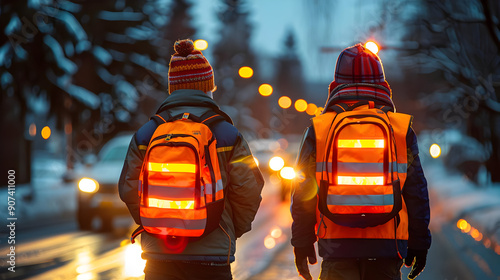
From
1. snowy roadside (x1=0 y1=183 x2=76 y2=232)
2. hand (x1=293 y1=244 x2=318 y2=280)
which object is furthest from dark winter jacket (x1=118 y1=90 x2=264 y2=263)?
snowy roadside (x1=0 y1=183 x2=76 y2=232)

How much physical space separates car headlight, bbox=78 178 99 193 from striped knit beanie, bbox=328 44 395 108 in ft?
33.6

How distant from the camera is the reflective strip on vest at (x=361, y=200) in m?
3.55

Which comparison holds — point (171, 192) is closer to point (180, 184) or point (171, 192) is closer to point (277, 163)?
point (180, 184)

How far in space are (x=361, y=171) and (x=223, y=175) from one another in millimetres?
720

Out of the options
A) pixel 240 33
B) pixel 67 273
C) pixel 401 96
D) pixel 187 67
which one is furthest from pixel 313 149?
pixel 240 33

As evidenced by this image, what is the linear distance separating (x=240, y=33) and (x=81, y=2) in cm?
6251

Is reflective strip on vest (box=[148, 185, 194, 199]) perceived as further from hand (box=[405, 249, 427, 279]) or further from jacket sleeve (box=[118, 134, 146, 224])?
hand (box=[405, 249, 427, 279])

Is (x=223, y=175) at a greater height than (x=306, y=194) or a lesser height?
greater

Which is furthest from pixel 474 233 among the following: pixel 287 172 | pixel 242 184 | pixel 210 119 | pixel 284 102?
pixel 284 102

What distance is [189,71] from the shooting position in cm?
380

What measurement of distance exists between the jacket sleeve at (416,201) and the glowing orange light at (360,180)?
203mm

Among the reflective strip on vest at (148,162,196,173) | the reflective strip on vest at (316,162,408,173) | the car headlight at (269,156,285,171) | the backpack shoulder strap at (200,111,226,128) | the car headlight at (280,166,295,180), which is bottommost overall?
the car headlight at (280,166,295,180)

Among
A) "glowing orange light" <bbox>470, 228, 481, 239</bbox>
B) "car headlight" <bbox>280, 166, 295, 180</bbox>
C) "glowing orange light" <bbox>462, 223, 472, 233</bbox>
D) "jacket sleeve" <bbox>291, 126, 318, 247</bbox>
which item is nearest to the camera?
"jacket sleeve" <bbox>291, 126, 318, 247</bbox>

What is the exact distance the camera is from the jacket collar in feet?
12.0
